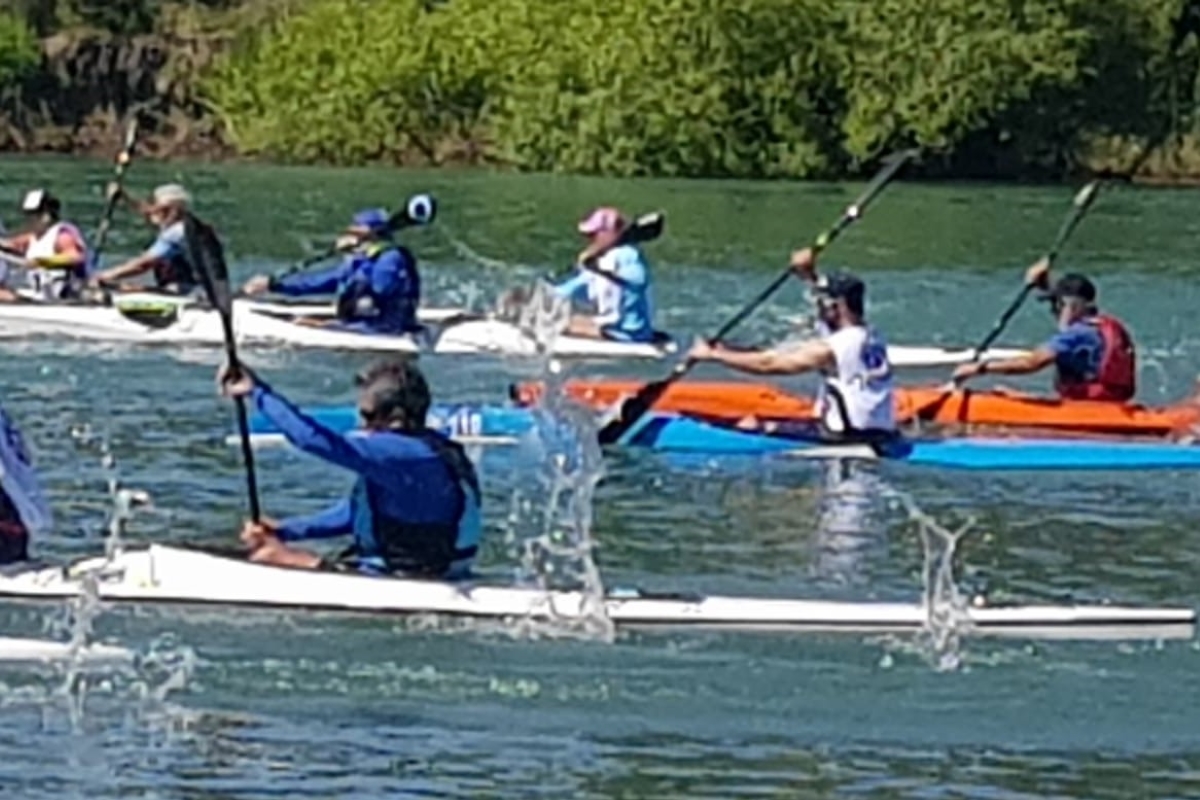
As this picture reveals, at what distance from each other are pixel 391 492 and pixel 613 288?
1262 cm

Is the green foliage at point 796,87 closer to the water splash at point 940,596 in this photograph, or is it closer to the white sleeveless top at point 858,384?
the white sleeveless top at point 858,384

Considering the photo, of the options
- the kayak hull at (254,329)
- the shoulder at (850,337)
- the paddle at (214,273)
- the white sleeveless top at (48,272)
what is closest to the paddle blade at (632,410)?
the shoulder at (850,337)

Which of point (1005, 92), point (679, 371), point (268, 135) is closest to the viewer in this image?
point (679, 371)

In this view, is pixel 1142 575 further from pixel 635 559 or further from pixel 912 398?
pixel 912 398

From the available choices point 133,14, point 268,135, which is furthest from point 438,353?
point 133,14

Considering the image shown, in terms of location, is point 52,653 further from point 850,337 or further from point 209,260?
point 850,337

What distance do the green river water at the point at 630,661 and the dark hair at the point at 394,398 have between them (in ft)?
2.92

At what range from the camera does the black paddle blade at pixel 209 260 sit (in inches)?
628

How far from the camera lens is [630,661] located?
14.8 m

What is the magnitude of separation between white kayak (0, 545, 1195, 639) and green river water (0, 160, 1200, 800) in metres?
0.10

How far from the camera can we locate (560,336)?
90.8ft

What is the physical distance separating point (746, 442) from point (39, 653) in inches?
341

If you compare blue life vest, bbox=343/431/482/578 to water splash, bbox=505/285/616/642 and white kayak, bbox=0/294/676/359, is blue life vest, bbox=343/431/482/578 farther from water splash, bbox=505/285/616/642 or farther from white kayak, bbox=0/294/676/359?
white kayak, bbox=0/294/676/359

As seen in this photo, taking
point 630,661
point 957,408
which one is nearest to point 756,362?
point 957,408
